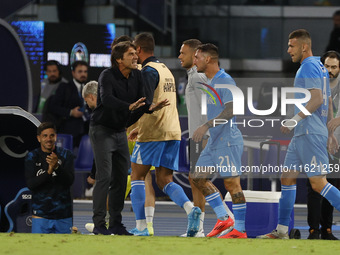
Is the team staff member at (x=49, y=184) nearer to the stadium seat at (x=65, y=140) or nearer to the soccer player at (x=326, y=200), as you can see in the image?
the soccer player at (x=326, y=200)

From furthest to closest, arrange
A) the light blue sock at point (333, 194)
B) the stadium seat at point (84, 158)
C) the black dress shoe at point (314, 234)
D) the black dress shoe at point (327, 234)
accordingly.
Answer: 1. the stadium seat at point (84, 158)
2. the black dress shoe at point (327, 234)
3. the black dress shoe at point (314, 234)
4. the light blue sock at point (333, 194)

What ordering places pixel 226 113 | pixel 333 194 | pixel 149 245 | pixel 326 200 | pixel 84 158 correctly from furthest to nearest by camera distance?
pixel 84 158 → pixel 326 200 → pixel 226 113 → pixel 333 194 → pixel 149 245

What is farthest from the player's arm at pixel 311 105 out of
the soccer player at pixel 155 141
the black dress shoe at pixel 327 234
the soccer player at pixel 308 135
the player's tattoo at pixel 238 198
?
the black dress shoe at pixel 327 234

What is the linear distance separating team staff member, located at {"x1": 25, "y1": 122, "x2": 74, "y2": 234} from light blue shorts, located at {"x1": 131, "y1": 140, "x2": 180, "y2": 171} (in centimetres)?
72

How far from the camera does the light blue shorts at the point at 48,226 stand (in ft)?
26.6

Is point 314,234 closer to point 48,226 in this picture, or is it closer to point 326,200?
point 326,200

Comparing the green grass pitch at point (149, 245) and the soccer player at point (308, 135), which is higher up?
the soccer player at point (308, 135)

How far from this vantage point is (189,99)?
9.02 meters

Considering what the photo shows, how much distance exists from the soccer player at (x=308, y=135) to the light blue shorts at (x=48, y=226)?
68.9 inches

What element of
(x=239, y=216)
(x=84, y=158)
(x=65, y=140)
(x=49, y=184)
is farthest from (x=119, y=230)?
(x=84, y=158)

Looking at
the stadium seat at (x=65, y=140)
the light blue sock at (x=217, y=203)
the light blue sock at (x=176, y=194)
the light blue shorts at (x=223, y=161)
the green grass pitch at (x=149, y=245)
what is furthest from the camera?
the stadium seat at (x=65, y=140)

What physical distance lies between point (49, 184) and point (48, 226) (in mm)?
363

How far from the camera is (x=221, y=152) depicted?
8.23m

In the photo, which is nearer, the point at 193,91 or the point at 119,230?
the point at 119,230
